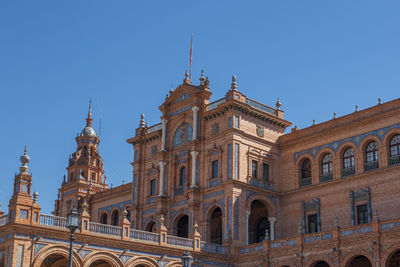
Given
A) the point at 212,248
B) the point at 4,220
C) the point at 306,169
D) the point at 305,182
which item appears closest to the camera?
the point at 4,220

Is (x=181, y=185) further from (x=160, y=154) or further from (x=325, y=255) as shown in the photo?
(x=325, y=255)

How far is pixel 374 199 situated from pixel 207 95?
15.6m

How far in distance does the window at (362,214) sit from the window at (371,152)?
10.6ft

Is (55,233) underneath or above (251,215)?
underneath

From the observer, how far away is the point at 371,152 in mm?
43125

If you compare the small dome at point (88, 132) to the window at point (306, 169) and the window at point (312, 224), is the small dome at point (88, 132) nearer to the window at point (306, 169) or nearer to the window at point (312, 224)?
the window at point (306, 169)

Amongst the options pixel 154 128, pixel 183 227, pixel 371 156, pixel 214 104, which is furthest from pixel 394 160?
pixel 154 128

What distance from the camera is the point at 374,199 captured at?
41.6 meters

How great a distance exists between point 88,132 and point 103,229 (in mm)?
36163

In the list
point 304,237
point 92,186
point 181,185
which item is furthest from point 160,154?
point 92,186

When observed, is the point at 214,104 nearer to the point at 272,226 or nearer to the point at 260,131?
the point at 260,131

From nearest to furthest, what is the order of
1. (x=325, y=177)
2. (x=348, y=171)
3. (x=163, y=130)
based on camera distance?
(x=348, y=171) < (x=325, y=177) < (x=163, y=130)

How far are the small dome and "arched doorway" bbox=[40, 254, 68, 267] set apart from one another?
113 feet

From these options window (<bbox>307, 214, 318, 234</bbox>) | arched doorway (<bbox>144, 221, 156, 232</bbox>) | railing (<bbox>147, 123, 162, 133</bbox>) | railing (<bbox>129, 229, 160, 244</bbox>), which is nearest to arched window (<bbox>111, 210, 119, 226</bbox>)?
arched doorway (<bbox>144, 221, 156, 232</bbox>)
